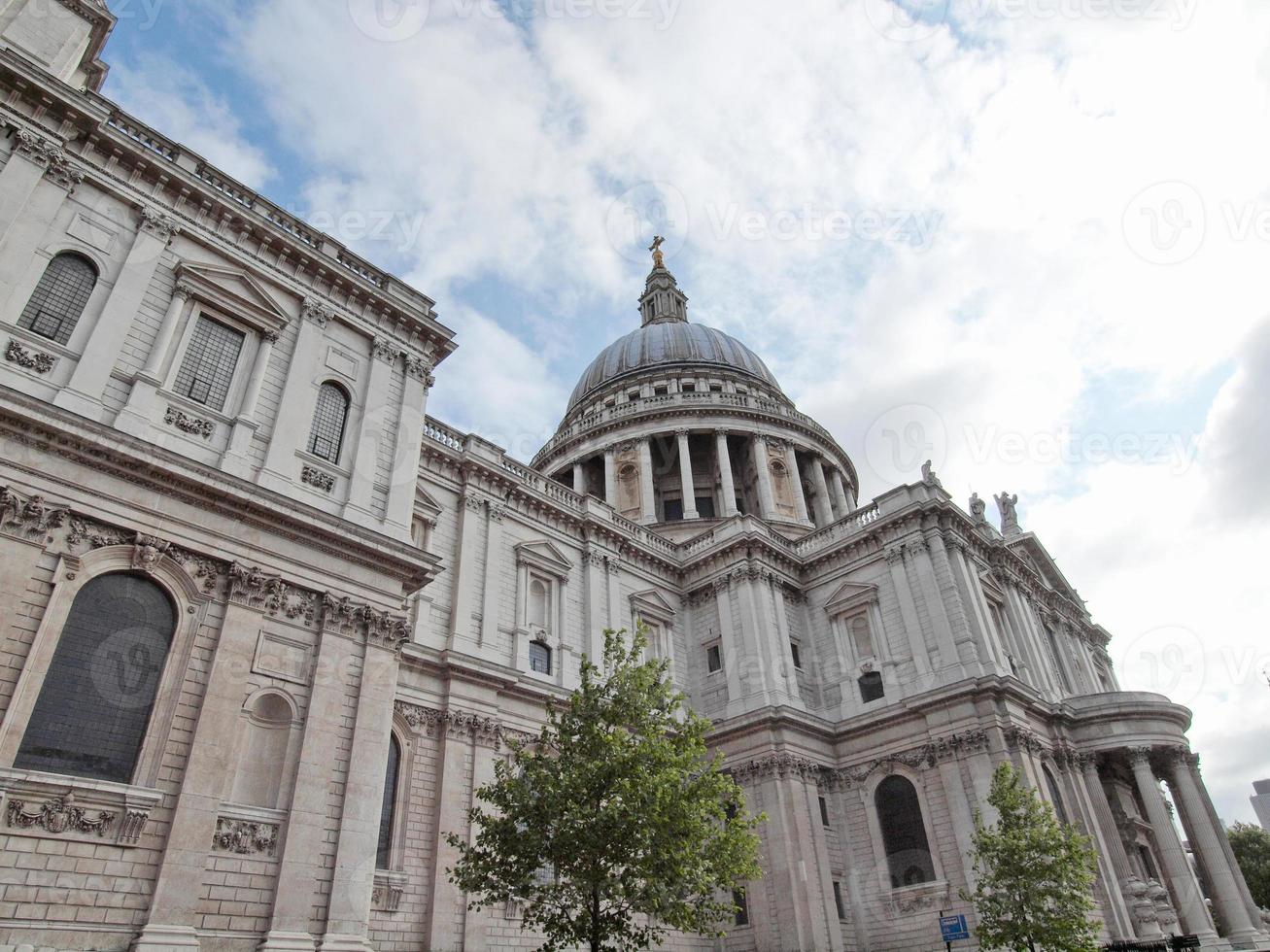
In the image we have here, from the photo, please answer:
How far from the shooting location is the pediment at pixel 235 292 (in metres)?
19.5

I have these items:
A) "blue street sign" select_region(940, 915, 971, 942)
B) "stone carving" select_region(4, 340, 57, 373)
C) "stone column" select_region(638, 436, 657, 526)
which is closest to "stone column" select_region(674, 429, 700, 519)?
"stone column" select_region(638, 436, 657, 526)

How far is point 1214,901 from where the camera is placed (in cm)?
3133

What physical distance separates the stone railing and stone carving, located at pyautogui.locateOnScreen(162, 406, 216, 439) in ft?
115

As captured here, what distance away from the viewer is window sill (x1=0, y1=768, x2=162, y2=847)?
1310 cm

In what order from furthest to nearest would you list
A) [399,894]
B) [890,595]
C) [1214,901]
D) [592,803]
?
[890,595], [1214,901], [399,894], [592,803]

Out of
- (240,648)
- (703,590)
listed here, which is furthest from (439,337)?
(703,590)

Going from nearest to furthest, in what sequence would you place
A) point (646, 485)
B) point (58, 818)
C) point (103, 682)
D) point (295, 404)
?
1. point (58, 818)
2. point (103, 682)
3. point (295, 404)
4. point (646, 485)

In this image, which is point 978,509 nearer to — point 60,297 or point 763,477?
point 763,477

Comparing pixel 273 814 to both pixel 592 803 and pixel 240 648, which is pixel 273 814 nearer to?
pixel 240 648

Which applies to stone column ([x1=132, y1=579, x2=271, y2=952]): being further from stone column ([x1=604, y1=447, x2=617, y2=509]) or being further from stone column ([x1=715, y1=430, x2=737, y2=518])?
stone column ([x1=604, y1=447, x2=617, y2=509])

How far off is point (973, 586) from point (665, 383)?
28.6 metres

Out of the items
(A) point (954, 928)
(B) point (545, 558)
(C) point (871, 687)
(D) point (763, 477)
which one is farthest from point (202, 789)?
(D) point (763, 477)

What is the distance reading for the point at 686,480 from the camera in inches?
1911

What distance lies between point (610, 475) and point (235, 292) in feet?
105
